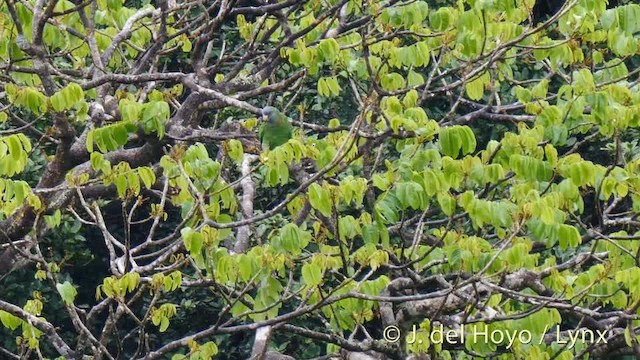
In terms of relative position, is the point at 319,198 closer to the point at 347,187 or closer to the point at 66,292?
the point at 347,187

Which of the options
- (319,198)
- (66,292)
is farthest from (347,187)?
(66,292)

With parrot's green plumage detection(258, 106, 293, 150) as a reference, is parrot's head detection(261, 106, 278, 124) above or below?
above

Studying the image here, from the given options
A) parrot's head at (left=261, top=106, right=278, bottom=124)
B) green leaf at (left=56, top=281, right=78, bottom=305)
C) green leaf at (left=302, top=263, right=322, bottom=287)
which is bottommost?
green leaf at (left=56, top=281, right=78, bottom=305)

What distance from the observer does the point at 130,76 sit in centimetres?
492

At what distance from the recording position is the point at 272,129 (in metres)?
4.90

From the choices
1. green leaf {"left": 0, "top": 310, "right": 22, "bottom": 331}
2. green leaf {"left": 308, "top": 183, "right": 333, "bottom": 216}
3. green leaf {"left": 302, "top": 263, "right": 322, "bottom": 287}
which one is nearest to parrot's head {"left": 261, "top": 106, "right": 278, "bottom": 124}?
green leaf {"left": 308, "top": 183, "right": 333, "bottom": 216}

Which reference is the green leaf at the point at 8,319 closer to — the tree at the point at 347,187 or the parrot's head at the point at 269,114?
the tree at the point at 347,187

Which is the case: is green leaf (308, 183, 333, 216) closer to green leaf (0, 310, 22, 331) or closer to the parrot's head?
the parrot's head

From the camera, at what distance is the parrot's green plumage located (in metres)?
4.86

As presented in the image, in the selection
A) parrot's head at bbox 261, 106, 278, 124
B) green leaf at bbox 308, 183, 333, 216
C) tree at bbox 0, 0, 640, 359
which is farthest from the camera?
parrot's head at bbox 261, 106, 278, 124

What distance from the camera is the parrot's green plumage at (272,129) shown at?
4863 mm

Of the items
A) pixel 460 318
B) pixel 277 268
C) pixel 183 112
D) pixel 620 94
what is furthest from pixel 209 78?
pixel 620 94

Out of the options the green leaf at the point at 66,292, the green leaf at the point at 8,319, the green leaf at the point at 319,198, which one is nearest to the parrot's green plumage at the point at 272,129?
the green leaf at the point at 319,198

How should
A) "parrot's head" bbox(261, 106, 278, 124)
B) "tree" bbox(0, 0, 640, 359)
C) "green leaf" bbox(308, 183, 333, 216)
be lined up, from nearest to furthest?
"green leaf" bbox(308, 183, 333, 216)
"tree" bbox(0, 0, 640, 359)
"parrot's head" bbox(261, 106, 278, 124)
